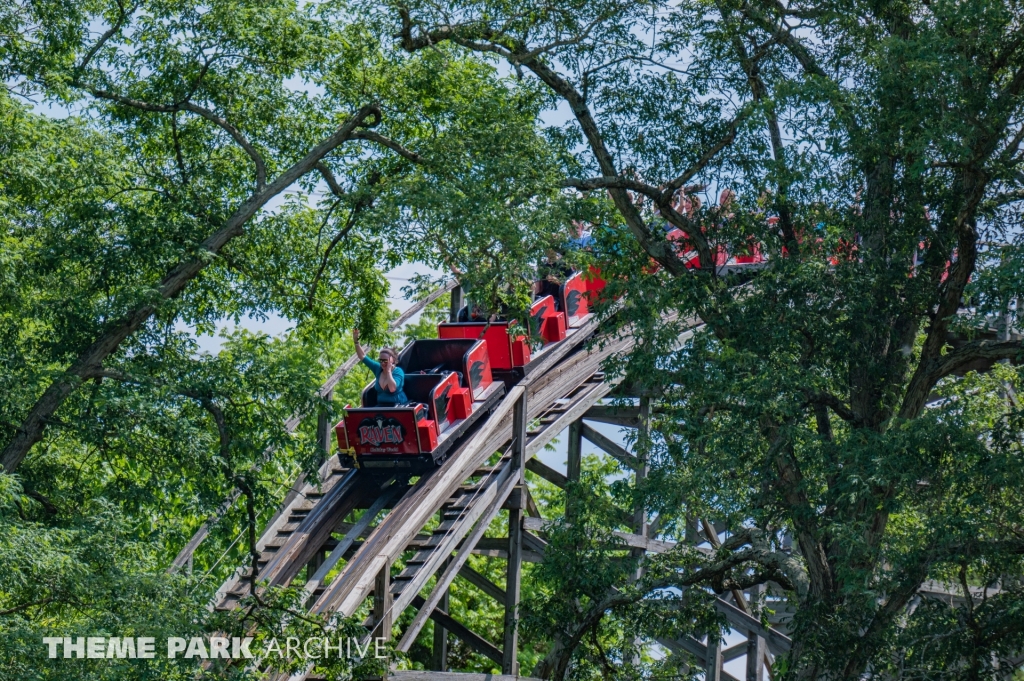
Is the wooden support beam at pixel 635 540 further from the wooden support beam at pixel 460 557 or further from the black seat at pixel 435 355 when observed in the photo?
the black seat at pixel 435 355

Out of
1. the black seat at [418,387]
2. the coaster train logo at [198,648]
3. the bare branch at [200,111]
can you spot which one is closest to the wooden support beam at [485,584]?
the black seat at [418,387]

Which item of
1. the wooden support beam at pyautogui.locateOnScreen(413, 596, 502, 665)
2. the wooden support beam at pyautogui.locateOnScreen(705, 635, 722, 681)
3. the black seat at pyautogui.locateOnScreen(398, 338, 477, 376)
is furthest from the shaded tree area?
the wooden support beam at pyautogui.locateOnScreen(705, 635, 722, 681)

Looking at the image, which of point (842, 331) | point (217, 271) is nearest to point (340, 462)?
point (217, 271)

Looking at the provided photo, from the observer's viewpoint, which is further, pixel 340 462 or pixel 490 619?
pixel 490 619

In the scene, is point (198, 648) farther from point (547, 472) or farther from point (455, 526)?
point (547, 472)

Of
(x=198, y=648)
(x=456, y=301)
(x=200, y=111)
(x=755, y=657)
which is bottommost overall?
(x=198, y=648)

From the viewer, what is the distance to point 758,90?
40.2 feet

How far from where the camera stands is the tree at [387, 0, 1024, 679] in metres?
9.84

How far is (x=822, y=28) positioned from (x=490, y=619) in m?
11.4

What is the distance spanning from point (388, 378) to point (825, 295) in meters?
4.45

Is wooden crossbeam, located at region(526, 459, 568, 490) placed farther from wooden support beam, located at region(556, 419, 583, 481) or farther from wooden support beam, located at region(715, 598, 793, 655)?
wooden support beam, located at region(715, 598, 793, 655)

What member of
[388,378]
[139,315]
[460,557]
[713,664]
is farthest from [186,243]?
[713,664]

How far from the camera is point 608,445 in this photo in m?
15.7

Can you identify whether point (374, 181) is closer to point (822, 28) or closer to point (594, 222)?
point (594, 222)
